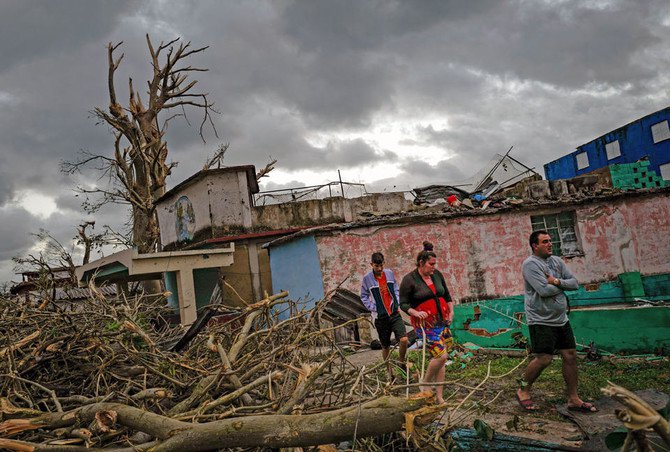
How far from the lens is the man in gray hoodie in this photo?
4.90m

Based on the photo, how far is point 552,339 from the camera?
4.89 metres

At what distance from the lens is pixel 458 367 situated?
7.56 meters

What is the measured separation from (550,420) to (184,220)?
1890 cm

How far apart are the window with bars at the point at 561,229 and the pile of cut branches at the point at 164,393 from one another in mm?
12890

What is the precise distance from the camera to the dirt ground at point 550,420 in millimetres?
4160

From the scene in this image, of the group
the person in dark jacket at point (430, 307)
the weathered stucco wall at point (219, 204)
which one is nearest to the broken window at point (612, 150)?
the weathered stucco wall at point (219, 204)

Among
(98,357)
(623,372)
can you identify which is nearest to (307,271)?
(623,372)

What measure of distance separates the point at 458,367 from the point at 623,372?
88.3 inches

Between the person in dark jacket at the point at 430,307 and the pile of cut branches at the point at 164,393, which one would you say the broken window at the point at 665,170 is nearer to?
the person in dark jacket at the point at 430,307

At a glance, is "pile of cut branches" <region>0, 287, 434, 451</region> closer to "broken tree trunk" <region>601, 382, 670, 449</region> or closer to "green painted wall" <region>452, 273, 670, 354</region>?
"broken tree trunk" <region>601, 382, 670, 449</region>

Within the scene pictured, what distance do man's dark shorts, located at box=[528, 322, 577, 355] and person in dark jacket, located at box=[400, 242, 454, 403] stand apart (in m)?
0.89

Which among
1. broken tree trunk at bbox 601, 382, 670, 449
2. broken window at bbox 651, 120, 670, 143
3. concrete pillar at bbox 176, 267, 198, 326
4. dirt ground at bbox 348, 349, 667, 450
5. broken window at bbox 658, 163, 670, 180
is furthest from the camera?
broken window at bbox 658, 163, 670, 180

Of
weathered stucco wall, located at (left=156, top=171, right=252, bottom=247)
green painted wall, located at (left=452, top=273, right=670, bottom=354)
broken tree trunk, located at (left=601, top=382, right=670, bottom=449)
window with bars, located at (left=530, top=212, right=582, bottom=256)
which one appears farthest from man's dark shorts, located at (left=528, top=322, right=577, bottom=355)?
weathered stucco wall, located at (left=156, top=171, right=252, bottom=247)

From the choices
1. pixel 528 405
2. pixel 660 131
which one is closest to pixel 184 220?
pixel 528 405
